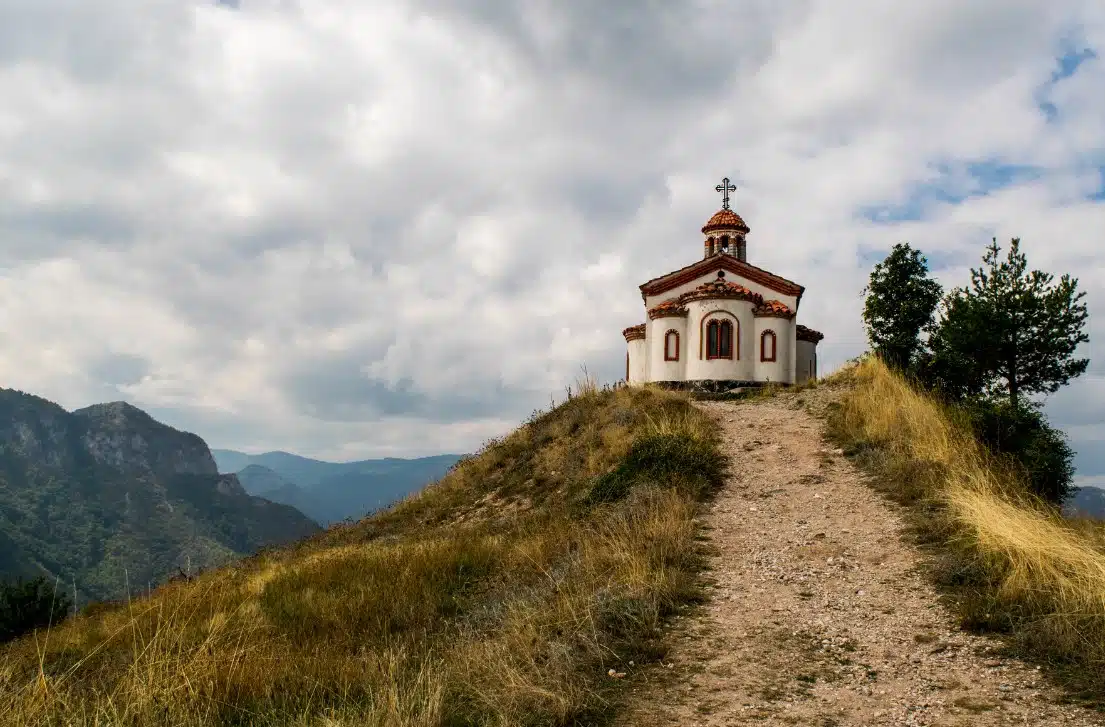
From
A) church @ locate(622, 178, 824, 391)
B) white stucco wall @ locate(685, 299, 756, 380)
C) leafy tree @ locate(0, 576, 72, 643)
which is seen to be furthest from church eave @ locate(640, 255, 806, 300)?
leafy tree @ locate(0, 576, 72, 643)

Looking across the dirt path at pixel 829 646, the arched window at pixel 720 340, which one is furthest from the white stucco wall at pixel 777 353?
the dirt path at pixel 829 646

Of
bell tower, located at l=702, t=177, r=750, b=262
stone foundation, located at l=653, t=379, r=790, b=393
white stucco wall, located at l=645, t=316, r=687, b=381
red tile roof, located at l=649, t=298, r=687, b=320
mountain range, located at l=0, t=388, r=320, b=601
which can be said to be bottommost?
mountain range, located at l=0, t=388, r=320, b=601

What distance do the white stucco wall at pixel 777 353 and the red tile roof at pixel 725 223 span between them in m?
7.03

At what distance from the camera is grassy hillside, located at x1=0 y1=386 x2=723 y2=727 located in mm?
5293

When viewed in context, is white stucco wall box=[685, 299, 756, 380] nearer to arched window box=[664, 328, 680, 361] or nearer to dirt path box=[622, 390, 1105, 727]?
arched window box=[664, 328, 680, 361]

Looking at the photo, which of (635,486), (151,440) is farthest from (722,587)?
(151,440)

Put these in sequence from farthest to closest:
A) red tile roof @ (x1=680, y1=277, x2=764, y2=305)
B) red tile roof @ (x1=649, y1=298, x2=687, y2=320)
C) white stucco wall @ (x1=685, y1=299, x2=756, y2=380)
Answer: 1. red tile roof @ (x1=649, y1=298, x2=687, y2=320)
2. red tile roof @ (x1=680, y1=277, x2=764, y2=305)
3. white stucco wall @ (x1=685, y1=299, x2=756, y2=380)

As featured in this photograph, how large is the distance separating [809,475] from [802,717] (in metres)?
9.14

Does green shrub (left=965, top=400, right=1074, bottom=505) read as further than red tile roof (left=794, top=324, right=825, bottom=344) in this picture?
No

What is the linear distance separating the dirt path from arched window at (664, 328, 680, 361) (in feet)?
57.9

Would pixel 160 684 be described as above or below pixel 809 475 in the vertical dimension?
below

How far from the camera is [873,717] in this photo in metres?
5.16

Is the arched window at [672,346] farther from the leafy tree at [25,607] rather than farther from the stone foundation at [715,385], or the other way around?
the leafy tree at [25,607]

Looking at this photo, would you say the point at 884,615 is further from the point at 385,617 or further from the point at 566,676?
the point at 385,617
